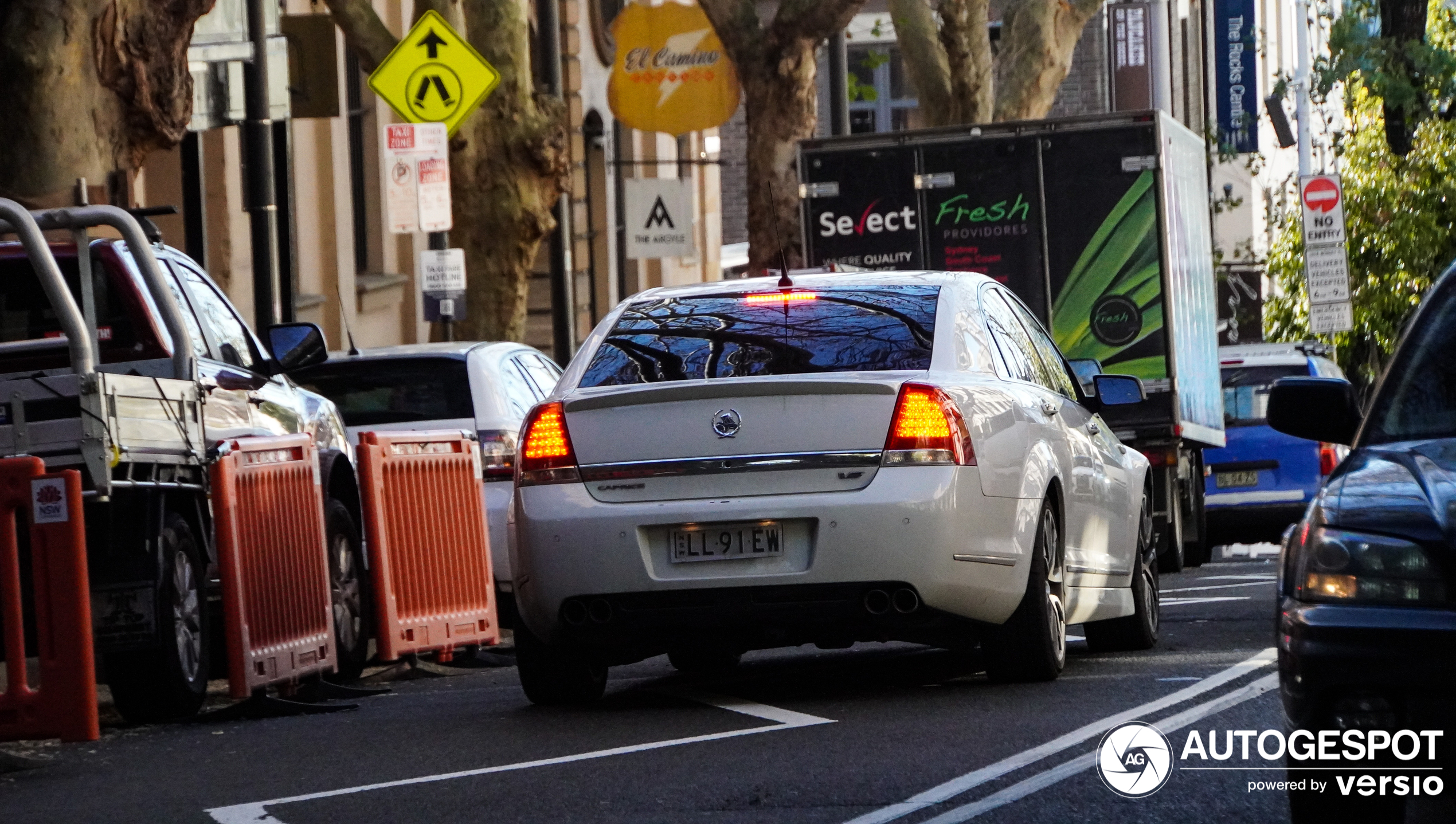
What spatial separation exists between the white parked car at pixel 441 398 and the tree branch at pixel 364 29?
15.8 ft

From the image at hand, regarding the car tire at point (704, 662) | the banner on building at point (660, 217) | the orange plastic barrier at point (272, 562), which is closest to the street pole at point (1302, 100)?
the banner on building at point (660, 217)

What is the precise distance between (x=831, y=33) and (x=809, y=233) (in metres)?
4.20

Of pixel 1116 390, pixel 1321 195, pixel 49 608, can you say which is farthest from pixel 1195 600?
pixel 1321 195

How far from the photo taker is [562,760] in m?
7.62

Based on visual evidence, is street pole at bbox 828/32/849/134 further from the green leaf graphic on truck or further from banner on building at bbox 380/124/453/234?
banner on building at bbox 380/124/453/234

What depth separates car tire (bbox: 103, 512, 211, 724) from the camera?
376 inches

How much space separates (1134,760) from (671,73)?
1866 cm

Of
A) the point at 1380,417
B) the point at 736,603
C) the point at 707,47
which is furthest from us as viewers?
the point at 707,47

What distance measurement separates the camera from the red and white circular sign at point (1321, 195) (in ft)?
103

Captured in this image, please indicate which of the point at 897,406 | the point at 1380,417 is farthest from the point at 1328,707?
the point at 897,406

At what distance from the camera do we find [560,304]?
27.1 metres

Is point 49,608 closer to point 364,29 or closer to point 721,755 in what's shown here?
point 721,755

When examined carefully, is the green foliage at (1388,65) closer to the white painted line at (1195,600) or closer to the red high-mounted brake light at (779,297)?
the white painted line at (1195,600)

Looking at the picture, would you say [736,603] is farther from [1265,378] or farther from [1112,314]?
[1265,378]
